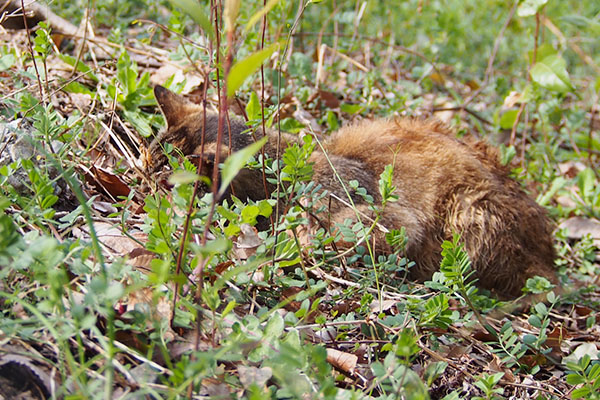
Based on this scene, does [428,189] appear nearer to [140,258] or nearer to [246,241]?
[246,241]

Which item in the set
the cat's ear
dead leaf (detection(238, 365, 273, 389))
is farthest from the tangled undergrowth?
the cat's ear

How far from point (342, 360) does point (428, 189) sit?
1.71 m

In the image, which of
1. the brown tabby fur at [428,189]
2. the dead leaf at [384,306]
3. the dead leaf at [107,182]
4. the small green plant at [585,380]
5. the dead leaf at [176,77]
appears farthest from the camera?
the dead leaf at [176,77]

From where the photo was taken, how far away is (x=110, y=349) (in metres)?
1.62

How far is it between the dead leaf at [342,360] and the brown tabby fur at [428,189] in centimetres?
126

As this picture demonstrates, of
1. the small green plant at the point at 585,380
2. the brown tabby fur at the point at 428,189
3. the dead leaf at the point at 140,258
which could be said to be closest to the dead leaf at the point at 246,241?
the dead leaf at the point at 140,258

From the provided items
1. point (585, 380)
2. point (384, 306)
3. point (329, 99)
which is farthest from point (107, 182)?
point (585, 380)

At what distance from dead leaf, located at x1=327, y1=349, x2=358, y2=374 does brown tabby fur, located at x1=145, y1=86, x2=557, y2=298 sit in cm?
126

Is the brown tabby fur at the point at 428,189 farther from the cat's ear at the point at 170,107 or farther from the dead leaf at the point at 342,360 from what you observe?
the dead leaf at the point at 342,360

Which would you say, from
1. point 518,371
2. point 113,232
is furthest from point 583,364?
point 113,232

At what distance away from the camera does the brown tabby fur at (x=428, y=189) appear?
3588 mm

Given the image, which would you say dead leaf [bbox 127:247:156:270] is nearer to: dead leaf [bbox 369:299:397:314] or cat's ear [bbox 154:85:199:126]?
dead leaf [bbox 369:299:397:314]

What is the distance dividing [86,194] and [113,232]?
505mm

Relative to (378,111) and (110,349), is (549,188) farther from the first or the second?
(110,349)
